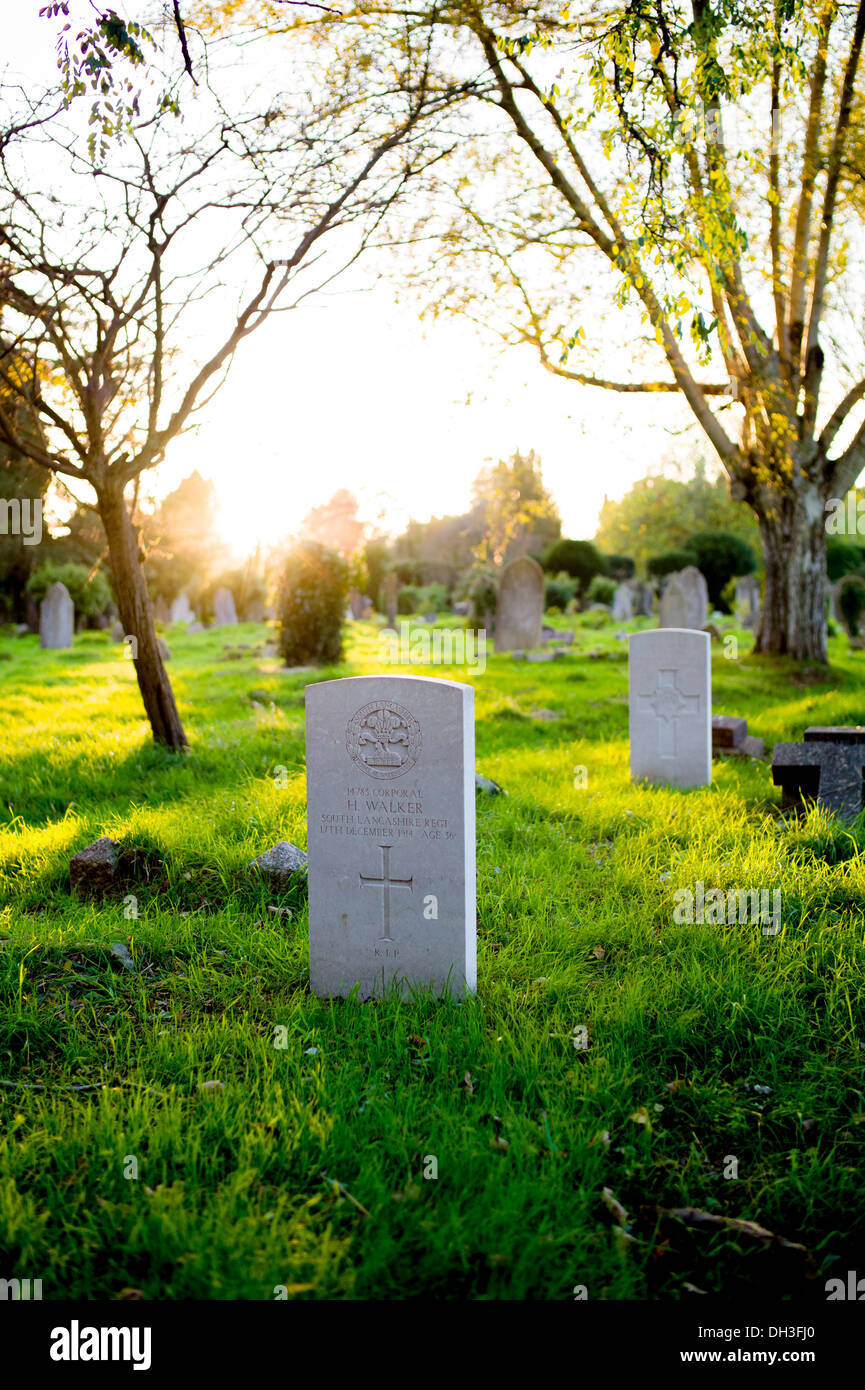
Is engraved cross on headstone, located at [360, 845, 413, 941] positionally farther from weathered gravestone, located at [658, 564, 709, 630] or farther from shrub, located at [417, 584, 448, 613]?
shrub, located at [417, 584, 448, 613]

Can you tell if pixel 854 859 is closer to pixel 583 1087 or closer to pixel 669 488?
pixel 583 1087

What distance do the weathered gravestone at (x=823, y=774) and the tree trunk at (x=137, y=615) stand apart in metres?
5.34

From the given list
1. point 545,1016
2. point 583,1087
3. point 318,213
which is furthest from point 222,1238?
point 318,213

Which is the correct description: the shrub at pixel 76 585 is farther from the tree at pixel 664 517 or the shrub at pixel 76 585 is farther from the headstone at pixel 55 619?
the tree at pixel 664 517

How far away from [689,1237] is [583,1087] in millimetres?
640

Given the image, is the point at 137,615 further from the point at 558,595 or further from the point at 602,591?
the point at 602,591

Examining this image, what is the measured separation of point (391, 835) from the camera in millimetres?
3930

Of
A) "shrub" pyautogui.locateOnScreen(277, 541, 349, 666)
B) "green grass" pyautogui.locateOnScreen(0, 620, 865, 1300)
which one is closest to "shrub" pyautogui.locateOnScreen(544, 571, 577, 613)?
"shrub" pyautogui.locateOnScreen(277, 541, 349, 666)

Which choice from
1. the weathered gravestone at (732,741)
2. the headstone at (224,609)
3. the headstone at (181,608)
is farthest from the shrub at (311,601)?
the headstone at (181,608)

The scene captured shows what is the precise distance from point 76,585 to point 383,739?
26102mm

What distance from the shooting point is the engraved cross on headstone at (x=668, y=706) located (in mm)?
7605

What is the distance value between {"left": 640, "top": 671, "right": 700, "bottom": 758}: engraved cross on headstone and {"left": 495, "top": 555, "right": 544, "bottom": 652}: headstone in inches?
429

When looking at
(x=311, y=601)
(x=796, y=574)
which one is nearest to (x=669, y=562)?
(x=796, y=574)

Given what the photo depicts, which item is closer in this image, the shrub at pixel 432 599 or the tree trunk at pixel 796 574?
the tree trunk at pixel 796 574
